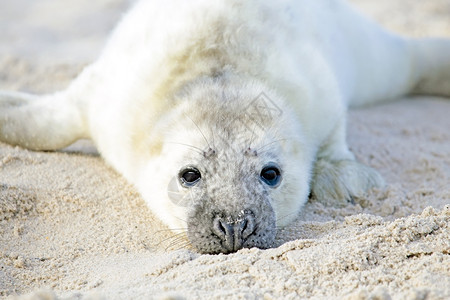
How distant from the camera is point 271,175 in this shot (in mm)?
2574

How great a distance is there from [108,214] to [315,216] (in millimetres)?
935

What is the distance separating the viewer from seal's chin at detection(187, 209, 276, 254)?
2.30 metres

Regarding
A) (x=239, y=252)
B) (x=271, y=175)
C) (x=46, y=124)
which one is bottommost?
(x=46, y=124)

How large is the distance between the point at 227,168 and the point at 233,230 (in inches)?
10.8

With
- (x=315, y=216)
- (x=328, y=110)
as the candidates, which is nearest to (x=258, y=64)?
(x=328, y=110)

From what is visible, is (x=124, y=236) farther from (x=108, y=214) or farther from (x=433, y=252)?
(x=433, y=252)

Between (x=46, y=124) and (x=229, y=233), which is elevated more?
(x=229, y=233)

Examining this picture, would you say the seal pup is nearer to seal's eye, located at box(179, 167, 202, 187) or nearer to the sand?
seal's eye, located at box(179, 167, 202, 187)

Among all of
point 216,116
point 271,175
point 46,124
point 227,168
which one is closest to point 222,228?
point 227,168

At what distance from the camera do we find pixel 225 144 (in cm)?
251

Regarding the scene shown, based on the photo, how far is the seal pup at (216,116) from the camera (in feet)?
8.06

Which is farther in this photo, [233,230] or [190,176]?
[190,176]

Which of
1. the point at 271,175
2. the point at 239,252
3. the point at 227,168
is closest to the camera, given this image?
the point at 239,252

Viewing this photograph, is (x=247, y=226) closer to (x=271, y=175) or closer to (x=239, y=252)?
(x=239, y=252)
